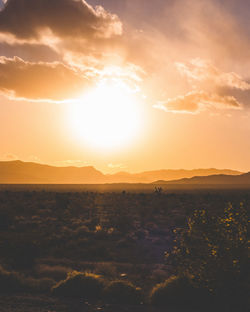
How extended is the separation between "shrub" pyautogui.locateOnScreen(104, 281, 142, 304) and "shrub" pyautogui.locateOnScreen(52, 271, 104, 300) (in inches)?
12.2

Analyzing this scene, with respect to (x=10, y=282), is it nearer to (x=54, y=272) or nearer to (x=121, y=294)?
(x=54, y=272)

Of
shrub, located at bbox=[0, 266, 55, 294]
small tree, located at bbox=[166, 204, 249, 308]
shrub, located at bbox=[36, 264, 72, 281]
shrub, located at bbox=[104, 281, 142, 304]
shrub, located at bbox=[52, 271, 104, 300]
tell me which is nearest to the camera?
small tree, located at bbox=[166, 204, 249, 308]

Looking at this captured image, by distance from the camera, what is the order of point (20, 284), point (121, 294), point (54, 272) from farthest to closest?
point (54, 272) → point (20, 284) → point (121, 294)

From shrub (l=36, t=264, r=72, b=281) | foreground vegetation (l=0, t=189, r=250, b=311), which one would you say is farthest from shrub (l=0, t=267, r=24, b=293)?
shrub (l=36, t=264, r=72, b=281)

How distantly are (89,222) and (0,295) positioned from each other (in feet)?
61.6

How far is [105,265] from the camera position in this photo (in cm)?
1446

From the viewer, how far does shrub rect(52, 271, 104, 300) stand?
9.71 meters

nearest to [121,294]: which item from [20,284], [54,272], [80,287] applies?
[80,287]

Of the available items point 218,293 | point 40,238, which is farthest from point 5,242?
point 218,293

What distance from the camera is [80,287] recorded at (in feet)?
32.4

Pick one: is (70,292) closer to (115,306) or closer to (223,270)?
(115,306)

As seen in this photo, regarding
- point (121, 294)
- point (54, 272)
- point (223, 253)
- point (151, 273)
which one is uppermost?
point (223, 253)

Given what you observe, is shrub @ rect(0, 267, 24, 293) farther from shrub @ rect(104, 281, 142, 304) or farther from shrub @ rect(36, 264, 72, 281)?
shrub @ rect(104, 281, 142, 304)

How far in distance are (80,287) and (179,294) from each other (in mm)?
2797
